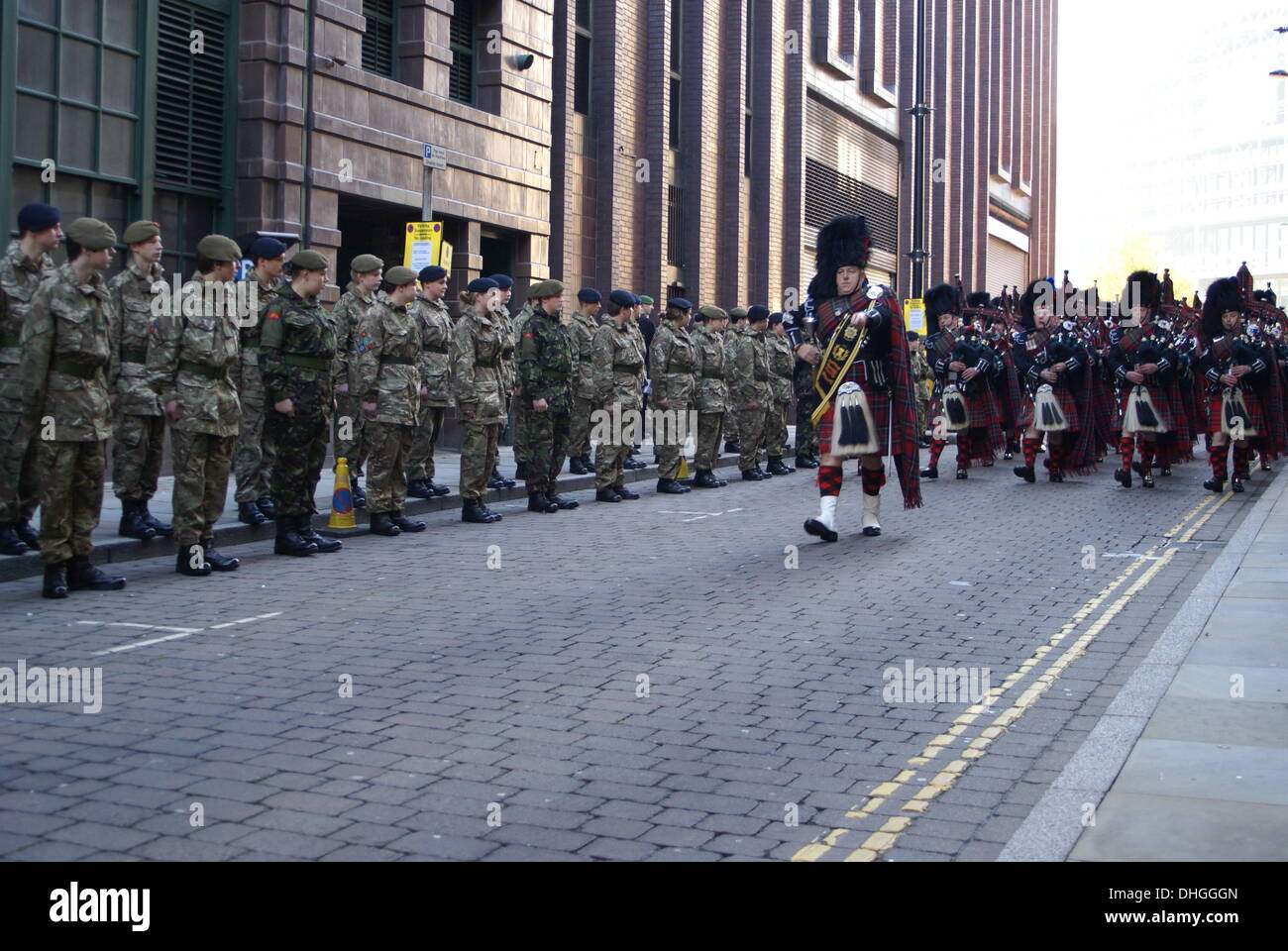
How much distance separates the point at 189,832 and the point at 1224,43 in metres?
156

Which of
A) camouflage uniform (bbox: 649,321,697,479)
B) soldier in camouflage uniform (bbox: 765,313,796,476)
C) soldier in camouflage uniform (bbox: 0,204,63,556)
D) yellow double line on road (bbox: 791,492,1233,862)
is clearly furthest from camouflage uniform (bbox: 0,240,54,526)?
soldier in camouflage uniform (bbox: 765,313,796,476)

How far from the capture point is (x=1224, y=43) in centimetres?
14275

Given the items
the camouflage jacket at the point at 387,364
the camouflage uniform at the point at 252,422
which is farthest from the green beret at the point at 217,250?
the camouflage jacket at the point at 387,364

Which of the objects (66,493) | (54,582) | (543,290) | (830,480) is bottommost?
(54,582)

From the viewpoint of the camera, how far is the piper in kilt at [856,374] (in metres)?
11.9

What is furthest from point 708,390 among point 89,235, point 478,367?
point 89,235

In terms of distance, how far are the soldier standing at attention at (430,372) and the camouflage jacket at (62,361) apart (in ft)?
12.3

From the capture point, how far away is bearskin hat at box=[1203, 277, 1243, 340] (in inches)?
615

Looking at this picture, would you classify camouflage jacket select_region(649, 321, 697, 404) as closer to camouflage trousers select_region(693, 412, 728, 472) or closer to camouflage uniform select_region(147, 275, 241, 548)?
camouflage trousers select_region(693, 412, 728, 472)

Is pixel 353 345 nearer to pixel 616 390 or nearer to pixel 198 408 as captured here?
pixel 198 408

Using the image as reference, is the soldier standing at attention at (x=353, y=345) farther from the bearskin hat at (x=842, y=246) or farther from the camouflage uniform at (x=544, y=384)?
the bearskin hat at (x=842, y=246)

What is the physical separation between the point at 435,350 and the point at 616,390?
10.2 ft

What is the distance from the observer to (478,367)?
1314cm
